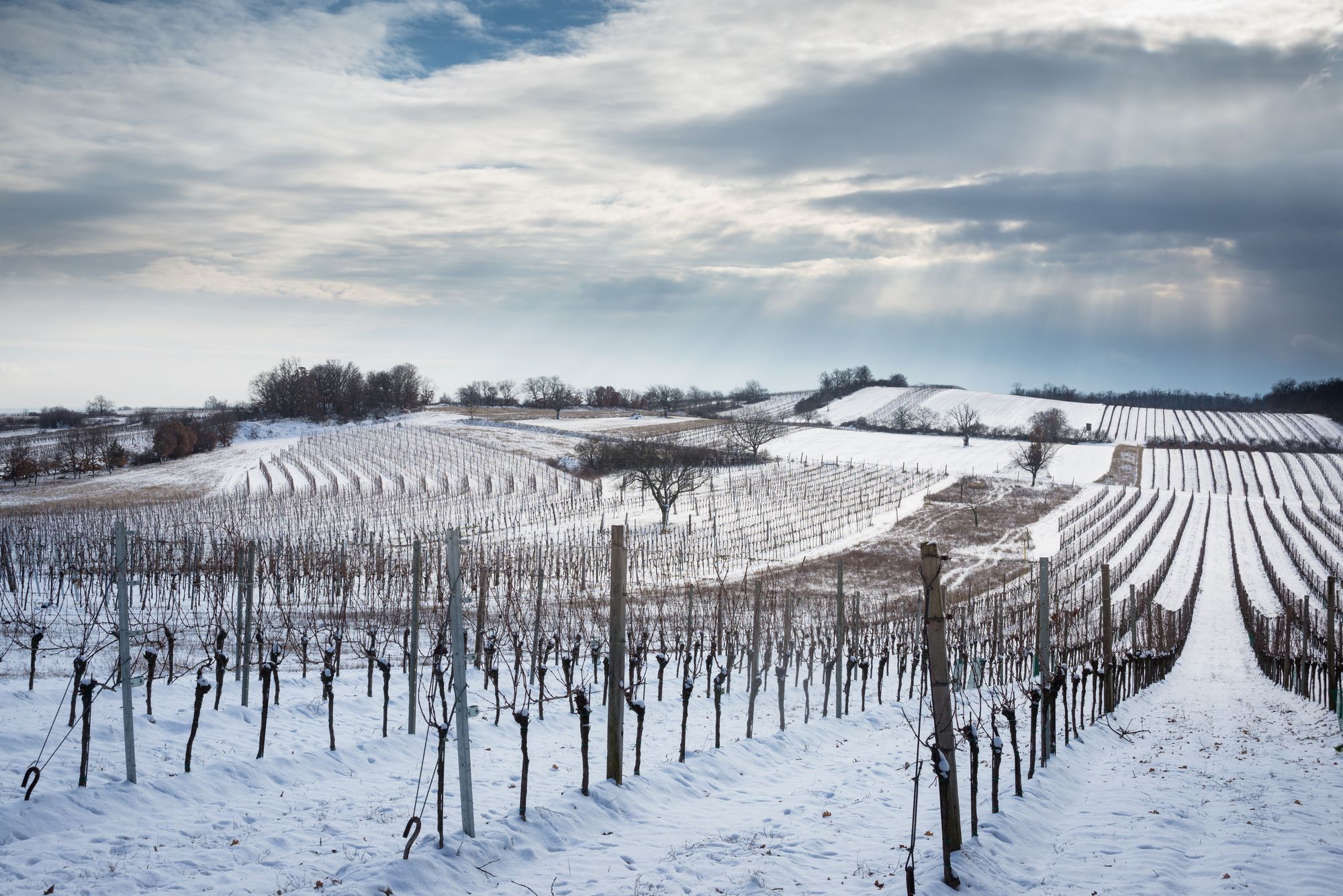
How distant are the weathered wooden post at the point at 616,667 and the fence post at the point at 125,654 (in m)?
4.38

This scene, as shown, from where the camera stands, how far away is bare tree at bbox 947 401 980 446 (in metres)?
78.6

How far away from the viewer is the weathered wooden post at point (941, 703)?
245 inches

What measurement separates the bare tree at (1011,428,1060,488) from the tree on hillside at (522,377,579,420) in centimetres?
5170

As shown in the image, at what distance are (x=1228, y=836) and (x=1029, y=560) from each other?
31314 mm

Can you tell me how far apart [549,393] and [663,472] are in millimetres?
67477

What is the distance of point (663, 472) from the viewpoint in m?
44.5

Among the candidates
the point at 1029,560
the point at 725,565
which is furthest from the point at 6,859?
the point at 1029,560

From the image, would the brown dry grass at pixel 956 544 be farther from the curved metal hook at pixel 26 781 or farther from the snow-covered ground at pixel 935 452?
the curved metal hook at pixel 26 781

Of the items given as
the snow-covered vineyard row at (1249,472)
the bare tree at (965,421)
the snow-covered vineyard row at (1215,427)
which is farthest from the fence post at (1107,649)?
the snow-covered vineyard row at (1215,427)

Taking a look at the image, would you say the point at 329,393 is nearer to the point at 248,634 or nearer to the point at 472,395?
the point at 472,395

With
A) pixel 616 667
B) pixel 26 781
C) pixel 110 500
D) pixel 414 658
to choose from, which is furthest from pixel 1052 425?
pixel 26 781

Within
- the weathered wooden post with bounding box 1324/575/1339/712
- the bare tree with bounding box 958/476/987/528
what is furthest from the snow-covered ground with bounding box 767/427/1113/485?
the weathered wooden post with bounding box 1324/575/1339/712

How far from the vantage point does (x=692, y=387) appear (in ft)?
431

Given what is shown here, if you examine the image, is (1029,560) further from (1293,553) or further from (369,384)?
(369,384)
